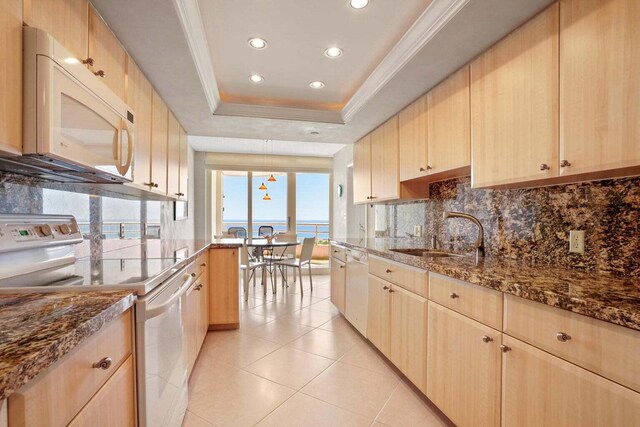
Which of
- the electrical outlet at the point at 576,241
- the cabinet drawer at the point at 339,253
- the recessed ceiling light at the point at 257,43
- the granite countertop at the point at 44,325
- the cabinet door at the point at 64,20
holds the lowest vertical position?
the cabinet drawer at the point at 339,253

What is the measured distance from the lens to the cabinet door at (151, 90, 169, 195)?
2.36 meters

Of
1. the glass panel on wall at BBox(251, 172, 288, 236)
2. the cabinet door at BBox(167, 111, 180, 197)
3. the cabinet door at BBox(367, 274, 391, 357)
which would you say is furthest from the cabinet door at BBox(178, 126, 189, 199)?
the glass panel on wall at BBox(251, 172, 288, 236)

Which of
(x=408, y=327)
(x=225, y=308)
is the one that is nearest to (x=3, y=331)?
(x=408, y=327)

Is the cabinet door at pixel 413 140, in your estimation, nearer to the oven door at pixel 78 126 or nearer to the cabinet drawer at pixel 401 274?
the cabinet drawer at pixel 401 274

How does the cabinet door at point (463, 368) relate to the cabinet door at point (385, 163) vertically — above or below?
below

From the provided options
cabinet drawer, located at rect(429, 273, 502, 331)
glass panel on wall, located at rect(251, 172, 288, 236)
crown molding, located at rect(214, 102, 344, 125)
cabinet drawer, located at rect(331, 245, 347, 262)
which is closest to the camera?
cabinet drawer, located at rect(429, 273, 502, 331)

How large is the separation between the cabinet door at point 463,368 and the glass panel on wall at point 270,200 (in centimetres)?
476

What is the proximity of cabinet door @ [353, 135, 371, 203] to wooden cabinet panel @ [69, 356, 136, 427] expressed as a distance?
2.84 m

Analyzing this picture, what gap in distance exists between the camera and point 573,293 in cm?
103

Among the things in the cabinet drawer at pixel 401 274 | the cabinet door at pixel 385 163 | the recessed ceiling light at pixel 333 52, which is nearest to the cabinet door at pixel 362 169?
the cabinet door at pixel 385 163

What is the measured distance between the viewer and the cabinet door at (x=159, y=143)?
2.36 m

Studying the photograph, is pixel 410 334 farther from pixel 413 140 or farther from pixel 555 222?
pixel 413 140

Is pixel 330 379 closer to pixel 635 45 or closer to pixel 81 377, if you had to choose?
pixel 81 377

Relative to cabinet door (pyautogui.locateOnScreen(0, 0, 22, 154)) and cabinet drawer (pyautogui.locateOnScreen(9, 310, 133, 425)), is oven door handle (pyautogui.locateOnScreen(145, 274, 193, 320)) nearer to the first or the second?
cabinet drawer (pyautogui.locateOnScreen(9, 310, 133, 425))
